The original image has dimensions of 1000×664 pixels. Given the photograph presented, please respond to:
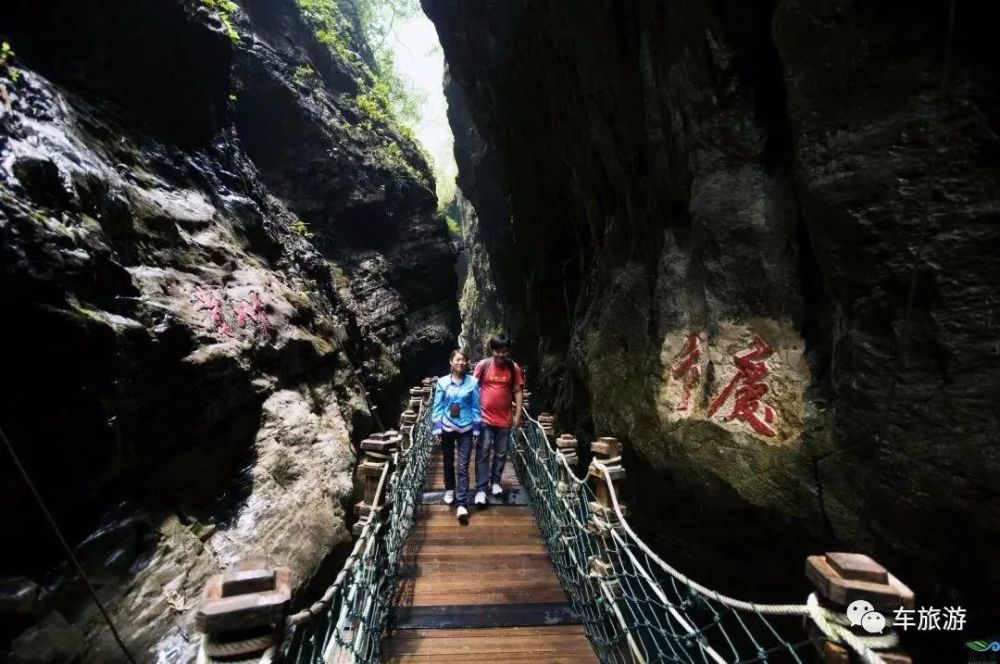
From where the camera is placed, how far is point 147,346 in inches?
192

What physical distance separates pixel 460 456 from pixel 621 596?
7.00 ft

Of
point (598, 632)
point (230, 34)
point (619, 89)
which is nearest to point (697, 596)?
point (598, 632)

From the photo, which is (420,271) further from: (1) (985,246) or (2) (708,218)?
(1) (985,246)

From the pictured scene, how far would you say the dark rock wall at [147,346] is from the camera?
152 inches

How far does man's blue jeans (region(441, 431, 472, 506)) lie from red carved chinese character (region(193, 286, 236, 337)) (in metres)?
3.48

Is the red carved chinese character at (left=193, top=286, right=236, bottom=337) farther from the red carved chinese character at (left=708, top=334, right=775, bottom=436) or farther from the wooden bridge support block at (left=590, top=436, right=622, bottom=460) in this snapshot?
the red carved chinese character at (left=708, top=334, right=775, bottom=436)

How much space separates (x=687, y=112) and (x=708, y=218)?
4.16 ft

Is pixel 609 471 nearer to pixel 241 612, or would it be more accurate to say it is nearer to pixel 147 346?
pixel 241 612

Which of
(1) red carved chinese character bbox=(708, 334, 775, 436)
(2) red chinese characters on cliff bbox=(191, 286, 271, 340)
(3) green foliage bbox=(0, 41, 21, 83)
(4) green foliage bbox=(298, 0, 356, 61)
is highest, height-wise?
(4) green foliage bbox=(298, 0, 356, 61)

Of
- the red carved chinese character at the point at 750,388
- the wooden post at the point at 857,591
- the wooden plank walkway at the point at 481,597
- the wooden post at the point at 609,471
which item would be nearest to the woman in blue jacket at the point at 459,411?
the wooden plank walkway at the point at 481,597

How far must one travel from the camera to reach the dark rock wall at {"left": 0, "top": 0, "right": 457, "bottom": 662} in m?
3.86

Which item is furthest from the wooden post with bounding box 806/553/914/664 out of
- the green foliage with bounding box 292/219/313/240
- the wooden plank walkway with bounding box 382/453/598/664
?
the green foliage with bounding box 292/219/313/240

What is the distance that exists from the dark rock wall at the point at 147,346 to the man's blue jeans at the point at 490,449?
224cm

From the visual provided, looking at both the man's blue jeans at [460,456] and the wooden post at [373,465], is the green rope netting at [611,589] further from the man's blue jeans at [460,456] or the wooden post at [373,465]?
the wooden post at [373,465]
